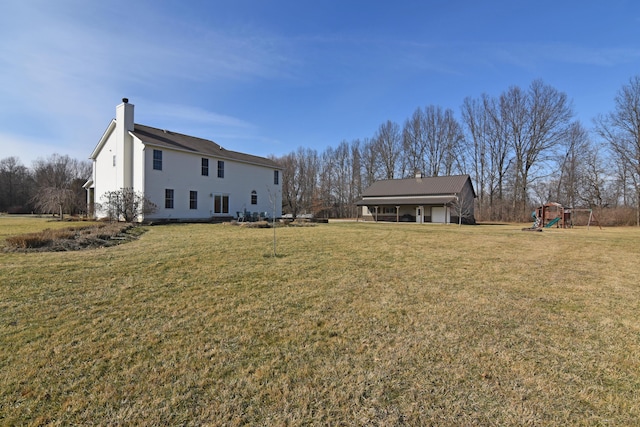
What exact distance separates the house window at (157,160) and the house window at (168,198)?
1.54 meters

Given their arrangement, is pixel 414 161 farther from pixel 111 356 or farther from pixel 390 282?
pixel 111 356

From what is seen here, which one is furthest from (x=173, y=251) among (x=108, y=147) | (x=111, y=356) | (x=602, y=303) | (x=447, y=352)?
(x=108, y=147)

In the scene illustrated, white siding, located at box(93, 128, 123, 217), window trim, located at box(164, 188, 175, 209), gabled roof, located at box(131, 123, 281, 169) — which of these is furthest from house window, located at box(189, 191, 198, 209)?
white siding, located at box(93, 128, 123, 217)

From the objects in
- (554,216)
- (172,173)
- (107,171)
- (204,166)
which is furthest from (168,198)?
(554,216)

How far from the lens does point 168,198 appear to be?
20.8 meters

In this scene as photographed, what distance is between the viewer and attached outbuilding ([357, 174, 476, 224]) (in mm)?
32594

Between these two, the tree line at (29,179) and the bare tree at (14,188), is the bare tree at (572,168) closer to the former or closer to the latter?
the tree line at (29,179)

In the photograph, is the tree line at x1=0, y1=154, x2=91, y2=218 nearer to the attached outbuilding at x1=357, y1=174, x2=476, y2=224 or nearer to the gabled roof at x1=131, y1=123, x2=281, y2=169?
the gabled roof at x1=131, y1=123, x2=281, y2=169

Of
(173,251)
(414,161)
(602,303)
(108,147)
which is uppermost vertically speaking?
(414,161)

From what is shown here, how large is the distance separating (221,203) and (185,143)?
17.0ft

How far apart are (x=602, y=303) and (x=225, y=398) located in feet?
18.8

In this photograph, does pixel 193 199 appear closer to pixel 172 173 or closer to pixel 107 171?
pixel 172 173

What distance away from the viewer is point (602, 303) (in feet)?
15.8

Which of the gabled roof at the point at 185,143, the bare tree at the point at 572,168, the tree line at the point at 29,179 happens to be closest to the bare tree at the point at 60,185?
the tree line at the point at 29,179
